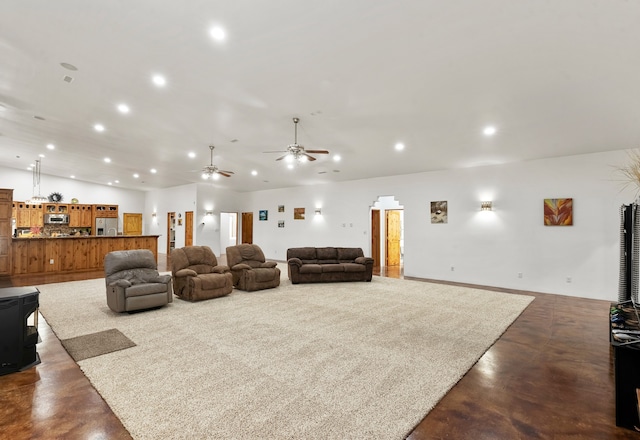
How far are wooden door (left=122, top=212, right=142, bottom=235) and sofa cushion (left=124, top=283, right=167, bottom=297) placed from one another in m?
11.4

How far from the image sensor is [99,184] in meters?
13.7

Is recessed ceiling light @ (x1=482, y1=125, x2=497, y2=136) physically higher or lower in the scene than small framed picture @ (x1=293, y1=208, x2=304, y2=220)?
higher

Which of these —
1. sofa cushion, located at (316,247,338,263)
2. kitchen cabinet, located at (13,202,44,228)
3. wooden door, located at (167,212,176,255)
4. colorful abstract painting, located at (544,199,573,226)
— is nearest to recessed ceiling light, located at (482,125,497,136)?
colorful abstract painting, located at (544,199,573,226)

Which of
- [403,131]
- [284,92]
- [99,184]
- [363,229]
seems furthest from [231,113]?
[99,184]

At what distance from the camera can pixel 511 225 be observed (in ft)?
23.3

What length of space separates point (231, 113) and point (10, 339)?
3.94 m

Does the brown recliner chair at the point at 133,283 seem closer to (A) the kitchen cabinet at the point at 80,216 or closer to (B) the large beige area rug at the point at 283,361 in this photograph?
(B) the large beige area rug at the point at 283,361

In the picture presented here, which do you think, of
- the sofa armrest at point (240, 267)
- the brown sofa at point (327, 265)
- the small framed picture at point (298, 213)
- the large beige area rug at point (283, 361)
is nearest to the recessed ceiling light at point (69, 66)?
the large beige area rug at point (283, 361)

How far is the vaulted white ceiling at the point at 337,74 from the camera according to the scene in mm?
2760

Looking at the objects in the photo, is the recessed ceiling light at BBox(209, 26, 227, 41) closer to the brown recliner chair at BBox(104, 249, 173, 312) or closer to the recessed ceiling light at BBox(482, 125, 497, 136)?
the brown recliner chair at BBox(104, 249, 173, 312)

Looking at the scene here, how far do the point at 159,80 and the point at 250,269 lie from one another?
12.3 ft

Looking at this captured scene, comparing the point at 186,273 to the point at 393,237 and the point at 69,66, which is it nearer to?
the point at 69,66

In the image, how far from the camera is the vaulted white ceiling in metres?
2.76

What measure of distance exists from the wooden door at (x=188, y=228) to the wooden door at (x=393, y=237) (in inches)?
308
